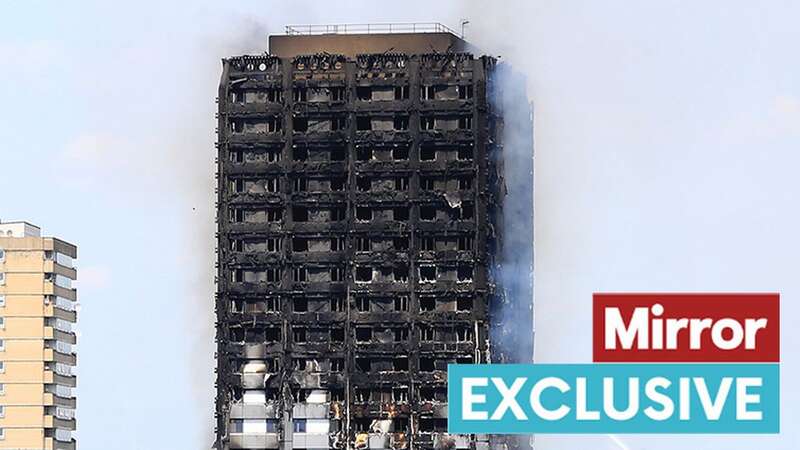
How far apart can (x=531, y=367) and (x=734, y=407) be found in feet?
42.9

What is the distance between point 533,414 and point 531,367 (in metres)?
3.42

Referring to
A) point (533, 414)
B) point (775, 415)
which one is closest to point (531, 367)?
point (533, 414)

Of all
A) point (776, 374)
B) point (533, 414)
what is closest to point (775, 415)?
point (776, 374)

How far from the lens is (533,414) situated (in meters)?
197

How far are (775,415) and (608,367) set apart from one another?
12295 mm

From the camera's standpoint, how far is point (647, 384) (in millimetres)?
198875

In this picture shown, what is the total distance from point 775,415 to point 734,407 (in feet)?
10.5

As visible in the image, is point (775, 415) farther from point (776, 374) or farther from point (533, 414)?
point (533, 414)

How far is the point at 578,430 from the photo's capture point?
200 metres

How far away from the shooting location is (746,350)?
642 ft

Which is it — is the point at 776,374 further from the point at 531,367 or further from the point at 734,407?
the point at 531,367

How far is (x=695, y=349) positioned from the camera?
198 metres

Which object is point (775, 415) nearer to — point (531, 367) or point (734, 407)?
point (734, 407)

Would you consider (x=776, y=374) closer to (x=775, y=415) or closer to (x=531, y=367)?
(x=775, y=415)
